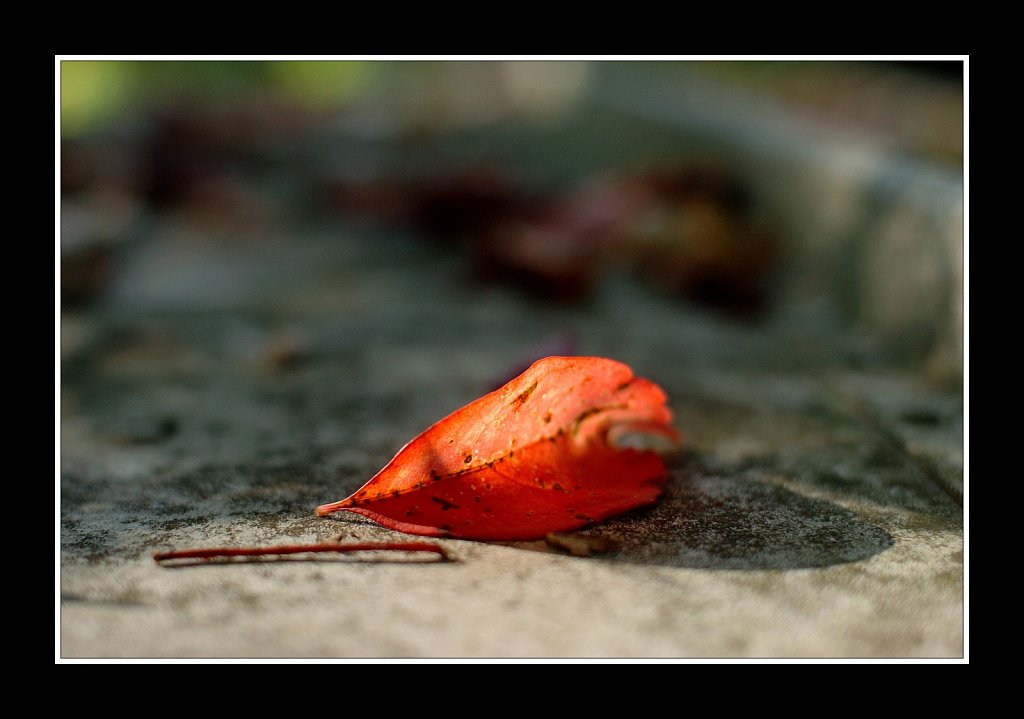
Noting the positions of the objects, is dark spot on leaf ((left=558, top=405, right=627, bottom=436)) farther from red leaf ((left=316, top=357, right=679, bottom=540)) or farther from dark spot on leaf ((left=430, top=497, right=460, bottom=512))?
dark spot on leaf ((left=430, top=497, right=460, bottom=512))

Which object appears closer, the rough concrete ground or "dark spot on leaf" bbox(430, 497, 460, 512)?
the rough concrete ground

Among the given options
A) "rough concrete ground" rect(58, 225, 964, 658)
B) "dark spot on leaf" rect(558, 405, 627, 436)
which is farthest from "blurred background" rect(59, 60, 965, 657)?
"dark spot on leaf" rect(558, 405, 627, 436)

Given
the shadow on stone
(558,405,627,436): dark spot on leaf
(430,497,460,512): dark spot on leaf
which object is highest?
(558,405,627,436): dark spot on leaf

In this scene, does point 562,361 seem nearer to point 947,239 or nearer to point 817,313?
point 947,239

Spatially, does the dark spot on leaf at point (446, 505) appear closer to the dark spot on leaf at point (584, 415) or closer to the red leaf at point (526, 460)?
the red leaf at point (526, 460)

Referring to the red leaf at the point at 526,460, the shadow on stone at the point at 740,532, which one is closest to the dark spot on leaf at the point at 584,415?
the red leaf at the point at 526,460

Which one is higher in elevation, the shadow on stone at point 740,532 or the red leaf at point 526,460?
the red leaf at point 526,460
